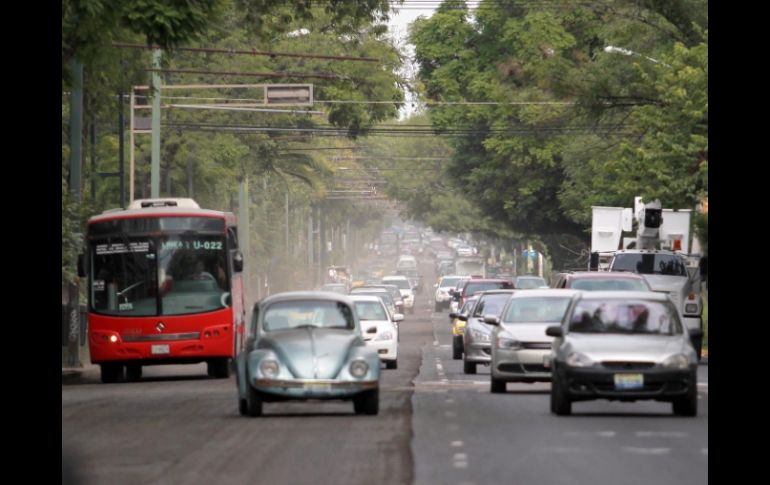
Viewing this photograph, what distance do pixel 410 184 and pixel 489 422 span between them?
99.0 m

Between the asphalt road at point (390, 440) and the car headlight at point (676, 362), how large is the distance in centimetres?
70

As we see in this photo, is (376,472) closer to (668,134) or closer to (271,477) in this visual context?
(271,477)

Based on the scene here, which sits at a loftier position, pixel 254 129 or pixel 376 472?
pixel 254 129

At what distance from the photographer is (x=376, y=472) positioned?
15172 millimetres

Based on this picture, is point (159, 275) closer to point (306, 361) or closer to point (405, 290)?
point (306, 361)

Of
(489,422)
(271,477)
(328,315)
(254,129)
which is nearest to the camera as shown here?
(271,477)

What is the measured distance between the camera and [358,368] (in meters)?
21.2

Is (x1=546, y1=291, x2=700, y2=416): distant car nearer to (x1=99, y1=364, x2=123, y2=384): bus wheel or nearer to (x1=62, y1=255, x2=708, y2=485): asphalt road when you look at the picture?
(x1=62, y1=255, x2=708, y2=485): asphalt road

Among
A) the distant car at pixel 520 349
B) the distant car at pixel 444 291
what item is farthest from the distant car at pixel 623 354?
the distant car at pixel 444 291

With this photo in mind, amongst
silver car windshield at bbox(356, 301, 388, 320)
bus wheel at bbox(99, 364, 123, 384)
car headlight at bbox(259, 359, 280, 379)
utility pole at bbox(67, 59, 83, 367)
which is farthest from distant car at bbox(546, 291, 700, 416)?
utility pole at bbox(67, 59, 83, 367)

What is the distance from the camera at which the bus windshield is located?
107 ft

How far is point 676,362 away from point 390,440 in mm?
4431

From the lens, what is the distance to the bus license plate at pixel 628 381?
20.8m
